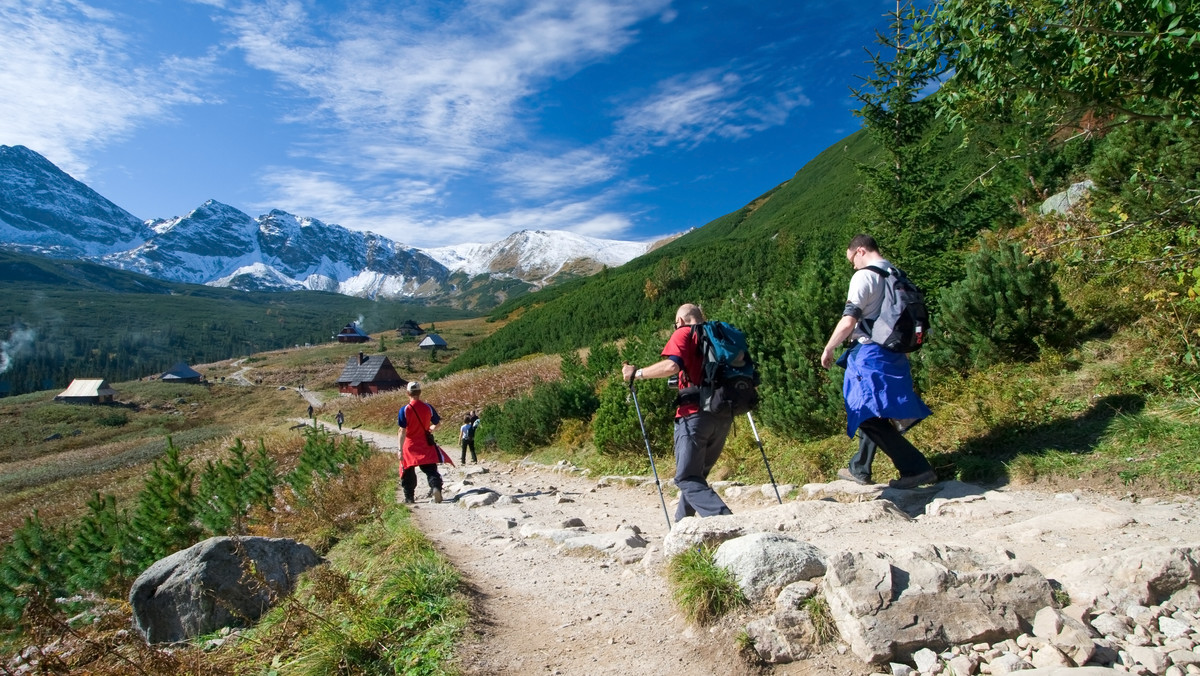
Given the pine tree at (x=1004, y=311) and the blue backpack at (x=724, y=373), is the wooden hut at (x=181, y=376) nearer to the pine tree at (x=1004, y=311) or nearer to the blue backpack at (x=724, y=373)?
the blue backpack at (x=724, y=373)

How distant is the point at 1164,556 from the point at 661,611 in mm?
2484

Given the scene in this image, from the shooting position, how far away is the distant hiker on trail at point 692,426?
195 inches

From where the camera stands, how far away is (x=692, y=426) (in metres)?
5.01

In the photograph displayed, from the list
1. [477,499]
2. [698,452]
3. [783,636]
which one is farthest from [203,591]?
[783,636]

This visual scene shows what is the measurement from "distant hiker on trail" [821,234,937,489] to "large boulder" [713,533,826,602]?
199cm

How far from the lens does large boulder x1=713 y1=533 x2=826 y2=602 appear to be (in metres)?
3.32

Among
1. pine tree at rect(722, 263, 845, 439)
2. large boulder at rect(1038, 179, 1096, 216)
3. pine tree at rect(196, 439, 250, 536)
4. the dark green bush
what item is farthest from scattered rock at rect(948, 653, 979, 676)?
large boulder at rect(1038, 179, 1096, 216)

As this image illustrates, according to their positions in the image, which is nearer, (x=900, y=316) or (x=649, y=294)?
(x=900, y=316)

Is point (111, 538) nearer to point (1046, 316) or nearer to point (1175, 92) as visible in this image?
point (1046, 316)

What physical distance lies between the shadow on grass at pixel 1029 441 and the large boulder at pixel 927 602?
9.22ft

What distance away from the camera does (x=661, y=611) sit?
3.74 m

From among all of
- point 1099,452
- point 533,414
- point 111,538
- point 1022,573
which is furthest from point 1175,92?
point 111,538

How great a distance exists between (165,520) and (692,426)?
33.8 ft

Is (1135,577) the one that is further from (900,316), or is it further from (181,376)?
(181,376)
